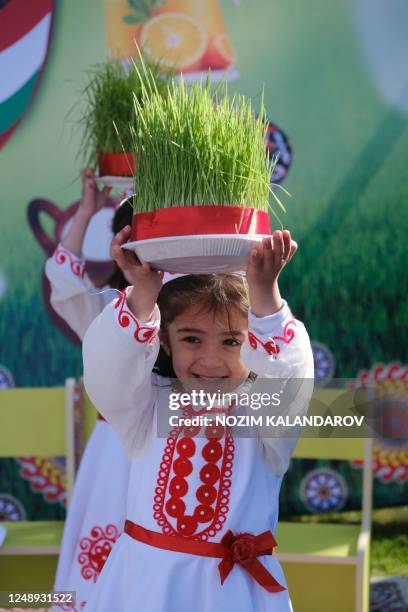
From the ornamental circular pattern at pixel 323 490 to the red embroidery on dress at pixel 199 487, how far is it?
7.41ft

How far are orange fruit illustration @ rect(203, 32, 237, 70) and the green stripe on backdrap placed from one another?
769mm

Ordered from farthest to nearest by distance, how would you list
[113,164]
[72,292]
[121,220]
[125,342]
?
[72,292], [113,164], [121,220], [125,342]

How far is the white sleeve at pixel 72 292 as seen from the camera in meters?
2.94

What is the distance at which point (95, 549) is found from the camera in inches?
110

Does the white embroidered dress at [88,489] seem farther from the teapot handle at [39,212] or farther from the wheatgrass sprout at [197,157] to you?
the teapot handle at [39,212]

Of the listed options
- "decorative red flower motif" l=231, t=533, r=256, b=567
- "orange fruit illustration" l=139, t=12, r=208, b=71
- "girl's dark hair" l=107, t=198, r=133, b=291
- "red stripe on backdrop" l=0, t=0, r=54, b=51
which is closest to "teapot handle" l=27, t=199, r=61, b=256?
"red stripe on backdrop" l=0, t=0, r=54, b=51

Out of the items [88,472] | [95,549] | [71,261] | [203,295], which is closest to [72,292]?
[71,261]

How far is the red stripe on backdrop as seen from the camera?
4.02 metres

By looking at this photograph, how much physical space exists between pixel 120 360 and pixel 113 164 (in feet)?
3.82

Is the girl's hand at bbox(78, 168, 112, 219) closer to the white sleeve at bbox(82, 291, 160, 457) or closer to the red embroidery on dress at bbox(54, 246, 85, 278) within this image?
the red embroidery on dress at bbox(54, 246, 85, 278)

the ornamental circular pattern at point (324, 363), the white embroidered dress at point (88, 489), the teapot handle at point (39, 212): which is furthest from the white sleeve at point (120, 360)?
the teapot handle at point (39, 212)

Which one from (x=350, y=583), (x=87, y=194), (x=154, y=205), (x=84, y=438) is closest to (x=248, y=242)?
(x=154, y=205)

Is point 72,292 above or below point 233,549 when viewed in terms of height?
above

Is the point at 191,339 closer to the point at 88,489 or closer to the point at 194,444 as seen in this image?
the point at 194,444
